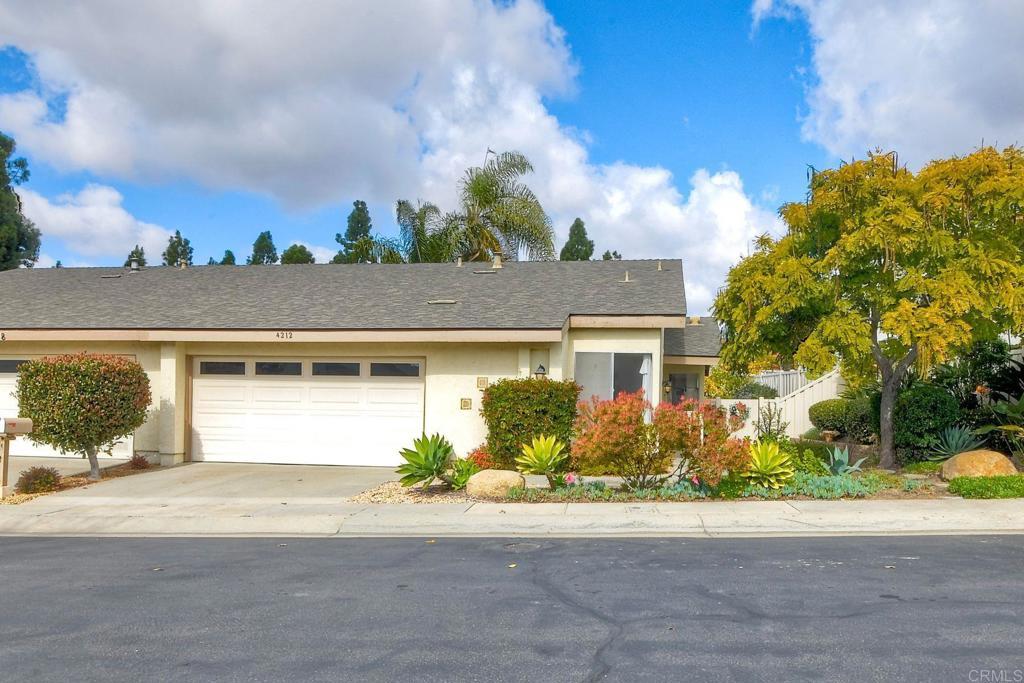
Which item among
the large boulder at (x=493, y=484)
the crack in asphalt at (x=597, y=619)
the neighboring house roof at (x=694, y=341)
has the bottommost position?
the crack in asphalt at (x=597, y=619)

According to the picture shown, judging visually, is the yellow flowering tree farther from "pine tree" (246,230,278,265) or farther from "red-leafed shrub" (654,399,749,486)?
"pine tree" (246,230,278,265)

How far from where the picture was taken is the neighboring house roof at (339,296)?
1570 centimetres

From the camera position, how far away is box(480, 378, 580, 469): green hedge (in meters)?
13.9

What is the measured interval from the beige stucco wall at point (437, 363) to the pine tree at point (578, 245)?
3067cm

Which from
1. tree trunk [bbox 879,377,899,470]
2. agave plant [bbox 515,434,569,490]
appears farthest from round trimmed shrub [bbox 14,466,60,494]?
tree trunk [bbox 879,377,899,470]

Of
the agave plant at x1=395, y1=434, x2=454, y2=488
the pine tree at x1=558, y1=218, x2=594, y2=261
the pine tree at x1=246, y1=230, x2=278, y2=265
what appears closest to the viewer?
the agave plant at x1=395, y1=434, x2=454, y2=488

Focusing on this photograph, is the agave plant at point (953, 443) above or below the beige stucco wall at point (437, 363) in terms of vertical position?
below

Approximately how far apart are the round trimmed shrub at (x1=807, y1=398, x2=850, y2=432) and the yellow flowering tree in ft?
14.9

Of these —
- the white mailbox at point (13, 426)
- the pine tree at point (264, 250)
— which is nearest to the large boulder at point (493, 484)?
the white mailbox at point (13, 426)

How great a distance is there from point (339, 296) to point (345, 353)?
2.09 m

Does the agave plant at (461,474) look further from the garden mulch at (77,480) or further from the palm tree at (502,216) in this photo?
the palm tree at (502,216)

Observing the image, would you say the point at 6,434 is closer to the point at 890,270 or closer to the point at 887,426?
the point at 890,270

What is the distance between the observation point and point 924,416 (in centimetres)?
1391

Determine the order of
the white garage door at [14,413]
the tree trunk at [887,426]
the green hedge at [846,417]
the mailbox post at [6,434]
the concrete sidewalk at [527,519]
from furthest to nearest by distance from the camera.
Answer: the green hedge at [846,417]
the white garage door at [14,413]
the tree trunk at [887,426]
the mailbox post at [6,434]
the concrete sidewalk at [527,519]
